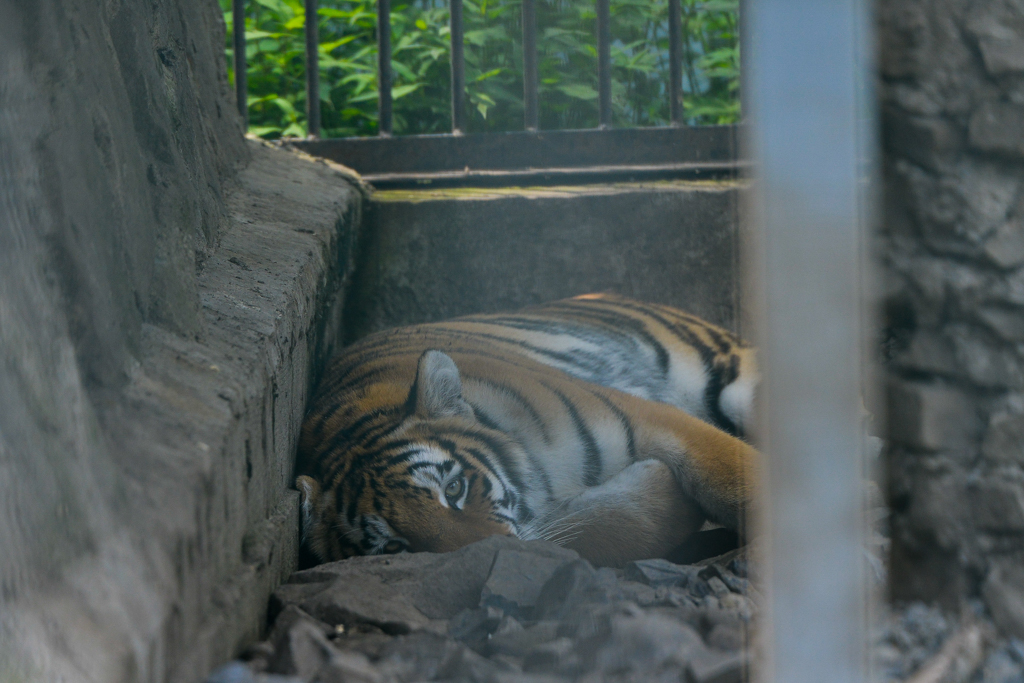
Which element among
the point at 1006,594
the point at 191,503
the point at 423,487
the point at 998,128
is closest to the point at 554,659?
the point at 191,503

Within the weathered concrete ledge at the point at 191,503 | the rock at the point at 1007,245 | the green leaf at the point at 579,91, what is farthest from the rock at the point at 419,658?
the green leaf at the point at 579,91

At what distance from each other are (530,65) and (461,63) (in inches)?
11.3

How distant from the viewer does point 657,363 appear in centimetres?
313

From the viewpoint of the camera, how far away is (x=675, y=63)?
3627 millimetres

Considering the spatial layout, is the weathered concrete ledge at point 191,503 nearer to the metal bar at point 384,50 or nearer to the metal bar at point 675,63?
the metal bar at point 384,50

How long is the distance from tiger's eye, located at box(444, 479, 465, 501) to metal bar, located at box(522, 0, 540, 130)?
1978 millimetres

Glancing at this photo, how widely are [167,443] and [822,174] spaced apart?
986mm

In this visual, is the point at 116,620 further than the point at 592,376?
No

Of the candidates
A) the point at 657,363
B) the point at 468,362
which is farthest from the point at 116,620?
the point at 657,363

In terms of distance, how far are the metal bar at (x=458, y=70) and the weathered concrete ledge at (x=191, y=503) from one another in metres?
1.57

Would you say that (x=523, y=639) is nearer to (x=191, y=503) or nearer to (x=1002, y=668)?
(x=191, y=503)

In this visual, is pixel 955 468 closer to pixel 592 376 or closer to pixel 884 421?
pixel 884 421

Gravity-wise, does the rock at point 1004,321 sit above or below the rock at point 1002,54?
below

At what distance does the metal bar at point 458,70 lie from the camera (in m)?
3.50
